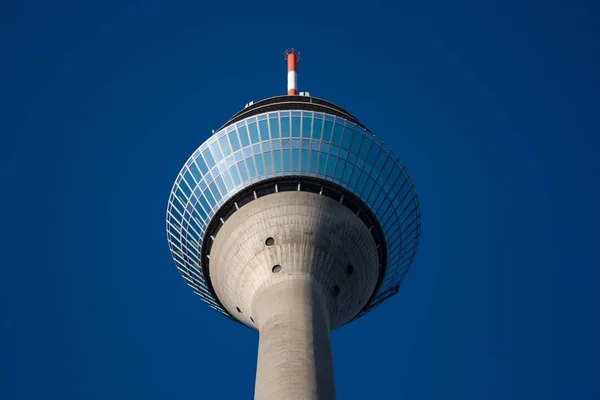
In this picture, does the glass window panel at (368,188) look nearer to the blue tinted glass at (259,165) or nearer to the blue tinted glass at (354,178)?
the blue tinted glass at (354,178)

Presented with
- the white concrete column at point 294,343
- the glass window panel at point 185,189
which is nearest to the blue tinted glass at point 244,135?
the glass window panel at point 185,189

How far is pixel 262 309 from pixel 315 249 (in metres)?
3.52

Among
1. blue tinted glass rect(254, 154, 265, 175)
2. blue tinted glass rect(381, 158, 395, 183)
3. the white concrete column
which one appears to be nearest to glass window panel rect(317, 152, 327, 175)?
blue tinted glass rect(254, 154, 265, 175)

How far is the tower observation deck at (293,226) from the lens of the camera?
3644 cm

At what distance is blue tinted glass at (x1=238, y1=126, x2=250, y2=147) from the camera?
42938 millimetres

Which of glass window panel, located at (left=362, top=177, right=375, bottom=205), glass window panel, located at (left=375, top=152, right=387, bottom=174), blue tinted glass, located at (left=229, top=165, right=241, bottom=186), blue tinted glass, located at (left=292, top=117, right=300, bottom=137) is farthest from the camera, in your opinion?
glass window panel, located at (left=375, top=152, right=387, bottom=174)

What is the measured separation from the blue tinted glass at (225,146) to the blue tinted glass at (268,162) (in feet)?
6.77

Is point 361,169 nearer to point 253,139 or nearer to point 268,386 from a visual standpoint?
point 253,139

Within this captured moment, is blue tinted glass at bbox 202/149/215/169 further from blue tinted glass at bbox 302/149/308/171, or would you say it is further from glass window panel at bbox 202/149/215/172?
blue tinted glass at bbox 302/149/308/171

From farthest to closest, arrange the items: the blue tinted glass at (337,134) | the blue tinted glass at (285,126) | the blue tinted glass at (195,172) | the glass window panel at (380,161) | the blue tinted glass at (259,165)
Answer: the glass window panel at (380,161)
the blue tinted glass at (195,172)
the blue tinted glass at (337,134)
the blue tinted glass at (285,126)
the blue tinted glass at (259,165)

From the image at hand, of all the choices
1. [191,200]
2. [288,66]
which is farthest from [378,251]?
[288,66]

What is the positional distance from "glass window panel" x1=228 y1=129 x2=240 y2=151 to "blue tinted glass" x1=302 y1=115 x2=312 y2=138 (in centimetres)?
325

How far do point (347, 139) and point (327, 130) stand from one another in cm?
111

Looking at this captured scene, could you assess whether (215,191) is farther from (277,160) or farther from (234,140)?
(277,160)
